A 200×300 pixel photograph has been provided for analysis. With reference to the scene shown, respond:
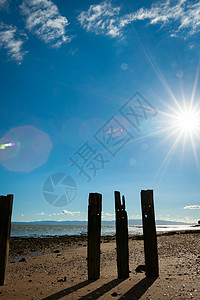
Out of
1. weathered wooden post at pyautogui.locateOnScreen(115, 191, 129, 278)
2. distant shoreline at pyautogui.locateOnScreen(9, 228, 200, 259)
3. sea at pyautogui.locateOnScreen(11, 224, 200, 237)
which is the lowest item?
sea at pyautogui.locateOnScreen(11, 224, 200, 237)

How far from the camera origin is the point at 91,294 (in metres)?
5.23

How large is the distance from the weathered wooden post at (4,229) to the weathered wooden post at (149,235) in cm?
394

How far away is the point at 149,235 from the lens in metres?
6.53

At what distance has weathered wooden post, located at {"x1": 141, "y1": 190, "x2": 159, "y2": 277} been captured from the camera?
6348 millimetres

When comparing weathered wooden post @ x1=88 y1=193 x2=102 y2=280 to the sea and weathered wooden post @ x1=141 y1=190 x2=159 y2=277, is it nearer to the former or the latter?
weathered wooden post @ x1=141 y1=190 x2=159 y2=277

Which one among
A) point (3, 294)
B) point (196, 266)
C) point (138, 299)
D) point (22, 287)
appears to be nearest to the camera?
point (138, 299)

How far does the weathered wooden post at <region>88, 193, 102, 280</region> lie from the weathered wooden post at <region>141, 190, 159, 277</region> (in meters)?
1.36

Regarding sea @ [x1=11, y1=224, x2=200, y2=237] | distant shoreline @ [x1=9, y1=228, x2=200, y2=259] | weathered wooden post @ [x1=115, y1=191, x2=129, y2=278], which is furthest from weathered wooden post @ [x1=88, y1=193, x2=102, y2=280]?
sea @ [x1=11, y1=224, x2=200, y2=237]

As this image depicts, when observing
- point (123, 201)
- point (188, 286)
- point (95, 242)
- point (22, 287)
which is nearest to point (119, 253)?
point (95, 242)

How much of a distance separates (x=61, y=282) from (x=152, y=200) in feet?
11.7

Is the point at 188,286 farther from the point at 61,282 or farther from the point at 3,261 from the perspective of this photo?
the point at 3,261

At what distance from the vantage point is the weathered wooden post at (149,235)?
635 cm

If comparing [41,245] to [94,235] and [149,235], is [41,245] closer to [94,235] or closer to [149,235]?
[94,235]

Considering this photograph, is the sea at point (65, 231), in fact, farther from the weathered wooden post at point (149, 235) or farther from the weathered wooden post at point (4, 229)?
the weathered wooden post at point (4, 229)
